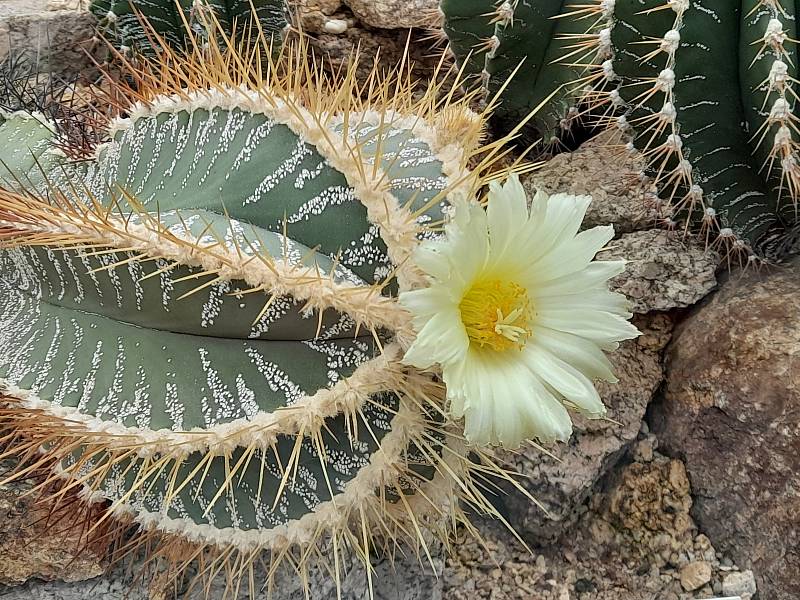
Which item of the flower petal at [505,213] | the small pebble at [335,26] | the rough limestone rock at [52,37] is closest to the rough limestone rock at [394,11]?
the small pebble at [335,26]

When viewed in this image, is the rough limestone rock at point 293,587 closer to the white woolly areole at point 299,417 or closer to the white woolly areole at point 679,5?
the white woolly areole at point 299,417

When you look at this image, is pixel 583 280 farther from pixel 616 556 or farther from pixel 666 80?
pixel 616 556

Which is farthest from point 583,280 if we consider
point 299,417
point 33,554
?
point 33,554

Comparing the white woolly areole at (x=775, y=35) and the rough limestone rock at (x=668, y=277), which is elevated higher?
the white woolly areole at (x=775, y=35)

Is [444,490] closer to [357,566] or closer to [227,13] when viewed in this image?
[357,566]

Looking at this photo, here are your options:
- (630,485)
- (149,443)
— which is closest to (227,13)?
(149,443)
